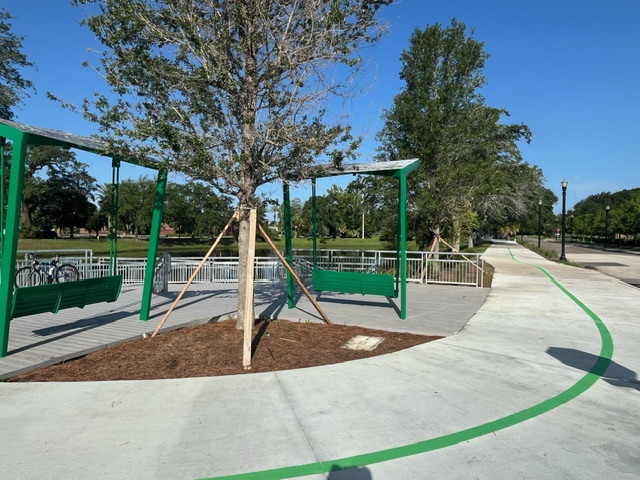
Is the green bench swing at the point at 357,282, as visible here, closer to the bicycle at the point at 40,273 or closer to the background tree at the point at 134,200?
the bicycle at the point at 40,273

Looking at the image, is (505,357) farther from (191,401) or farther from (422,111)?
(422,111)

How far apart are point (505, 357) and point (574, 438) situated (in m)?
2.49

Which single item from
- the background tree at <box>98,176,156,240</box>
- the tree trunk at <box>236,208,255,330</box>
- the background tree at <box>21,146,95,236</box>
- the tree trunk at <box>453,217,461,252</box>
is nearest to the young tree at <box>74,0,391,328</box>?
the tree trunk at <box>236,208,255,330</box>

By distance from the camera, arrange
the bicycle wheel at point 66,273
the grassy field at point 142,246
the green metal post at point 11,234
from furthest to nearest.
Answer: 1. the grassy field at point 142,246
2. the bicycle wheel at point 66,273
3. the green metal post at point 11,234

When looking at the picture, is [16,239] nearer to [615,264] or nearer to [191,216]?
[615,264]

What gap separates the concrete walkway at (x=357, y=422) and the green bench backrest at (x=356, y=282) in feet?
9.03

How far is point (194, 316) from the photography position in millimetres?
8555

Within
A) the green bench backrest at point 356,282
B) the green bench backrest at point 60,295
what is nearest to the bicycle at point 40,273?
the green bench backrest at point 60,295

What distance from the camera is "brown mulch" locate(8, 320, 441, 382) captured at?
5402 mm

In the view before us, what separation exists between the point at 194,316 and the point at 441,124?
38.4ft

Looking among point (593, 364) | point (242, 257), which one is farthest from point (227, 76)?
point (593, 364)

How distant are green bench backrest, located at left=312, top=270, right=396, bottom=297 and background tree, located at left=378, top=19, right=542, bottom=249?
704 cm

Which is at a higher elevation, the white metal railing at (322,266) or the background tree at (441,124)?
the background tree at (441,124)

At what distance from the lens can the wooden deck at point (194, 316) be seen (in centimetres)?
625
